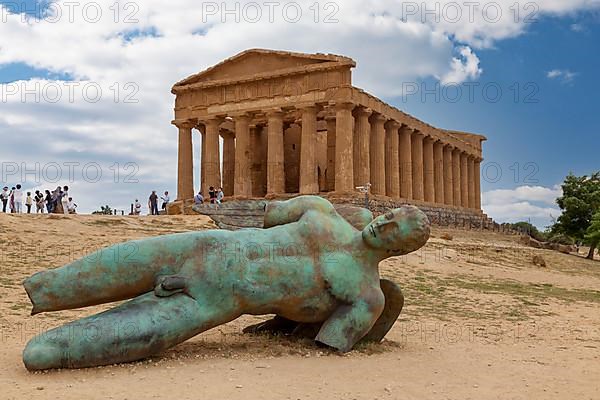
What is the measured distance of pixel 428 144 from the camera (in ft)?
160

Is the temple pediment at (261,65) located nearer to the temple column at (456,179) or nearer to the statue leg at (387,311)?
the temple column at (456,179)

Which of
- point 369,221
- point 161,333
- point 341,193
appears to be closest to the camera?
point 161,333

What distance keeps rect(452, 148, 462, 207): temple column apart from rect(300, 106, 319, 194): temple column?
21.3 meters

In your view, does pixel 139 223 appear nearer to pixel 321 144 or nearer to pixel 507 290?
pixel 507 290

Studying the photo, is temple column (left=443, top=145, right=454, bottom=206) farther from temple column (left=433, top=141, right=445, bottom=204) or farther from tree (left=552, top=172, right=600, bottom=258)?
tree (left=552, top=172, right=600, bottom=258)

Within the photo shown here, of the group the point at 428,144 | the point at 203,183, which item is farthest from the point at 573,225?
the point at 203,183

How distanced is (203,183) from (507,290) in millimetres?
27885

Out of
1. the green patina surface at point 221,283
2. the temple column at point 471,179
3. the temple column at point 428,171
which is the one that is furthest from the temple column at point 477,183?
the green patina surface at point 221,283

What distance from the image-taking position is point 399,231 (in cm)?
671

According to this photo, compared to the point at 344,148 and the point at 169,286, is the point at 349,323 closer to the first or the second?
the point at 169,286

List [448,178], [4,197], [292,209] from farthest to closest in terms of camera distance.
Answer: [448,178], [4,197], [292,209]

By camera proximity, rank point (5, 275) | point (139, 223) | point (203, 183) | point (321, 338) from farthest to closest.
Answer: point (203, 183), point (139, 223), point (5, 275), point (321, 338)

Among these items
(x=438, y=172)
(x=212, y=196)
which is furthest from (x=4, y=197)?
(x=438, y=172)

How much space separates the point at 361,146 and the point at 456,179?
19.9 meters
